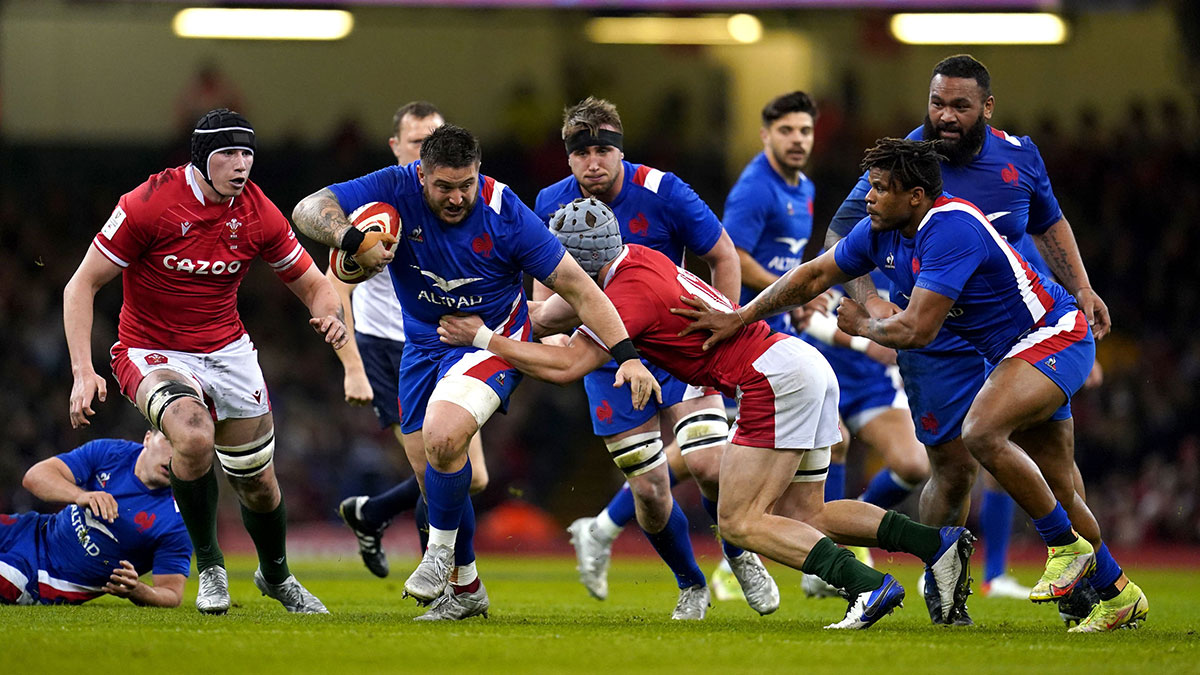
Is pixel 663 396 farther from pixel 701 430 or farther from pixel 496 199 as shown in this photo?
pixel 496 199

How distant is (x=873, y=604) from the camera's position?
19.9 ft

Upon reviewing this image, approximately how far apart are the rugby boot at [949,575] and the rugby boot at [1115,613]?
56 centimetres

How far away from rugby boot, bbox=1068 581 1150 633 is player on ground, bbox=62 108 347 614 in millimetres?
3654

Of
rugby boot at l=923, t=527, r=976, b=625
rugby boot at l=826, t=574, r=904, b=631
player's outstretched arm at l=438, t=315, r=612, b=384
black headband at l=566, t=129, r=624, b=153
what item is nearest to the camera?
rugby boot at l=826, t=574, r=904, b=631

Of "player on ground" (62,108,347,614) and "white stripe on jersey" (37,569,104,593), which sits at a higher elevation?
"player on ground" (62,108,347,614)

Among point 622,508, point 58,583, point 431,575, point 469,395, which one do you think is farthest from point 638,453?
point 58,583

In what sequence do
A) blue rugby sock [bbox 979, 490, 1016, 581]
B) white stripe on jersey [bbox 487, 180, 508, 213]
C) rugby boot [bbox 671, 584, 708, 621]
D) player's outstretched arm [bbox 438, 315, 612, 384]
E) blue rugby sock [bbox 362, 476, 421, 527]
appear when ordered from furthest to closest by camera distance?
1. blue rugby sock [bbox 979, 490, 1016, 581]
2. blue rugby sock [bbox 362, 476, 421, 527]
3. rugby boot [bbox 671, 584, 708, 621]
4. white stripe on jersey [bbox 487, 180, 508, 213]
5. player's outstretched arm [bbox 438, 315, 612, 384]

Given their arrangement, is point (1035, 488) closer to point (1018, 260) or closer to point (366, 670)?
point (1018, 260)

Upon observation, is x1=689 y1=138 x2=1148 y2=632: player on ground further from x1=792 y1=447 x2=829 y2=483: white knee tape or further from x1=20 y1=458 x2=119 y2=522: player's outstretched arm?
x1=20 y1=458 x2=119 y2=522: player's outstretched arm

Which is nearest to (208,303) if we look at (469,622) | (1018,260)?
(469,622)

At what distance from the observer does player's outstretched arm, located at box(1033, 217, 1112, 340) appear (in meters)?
7.26

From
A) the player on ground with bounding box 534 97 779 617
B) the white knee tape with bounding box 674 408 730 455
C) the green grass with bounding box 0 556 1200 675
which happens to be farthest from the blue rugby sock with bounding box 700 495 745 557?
the white knee tape with bounding box 674 408 730 455

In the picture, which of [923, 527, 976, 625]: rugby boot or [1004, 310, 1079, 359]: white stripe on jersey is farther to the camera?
[1004, 310, 1079, 359]: white stripe on jersey

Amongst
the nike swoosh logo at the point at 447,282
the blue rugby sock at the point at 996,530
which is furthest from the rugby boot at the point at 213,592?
the blue rugby sock at the point at 996,530
